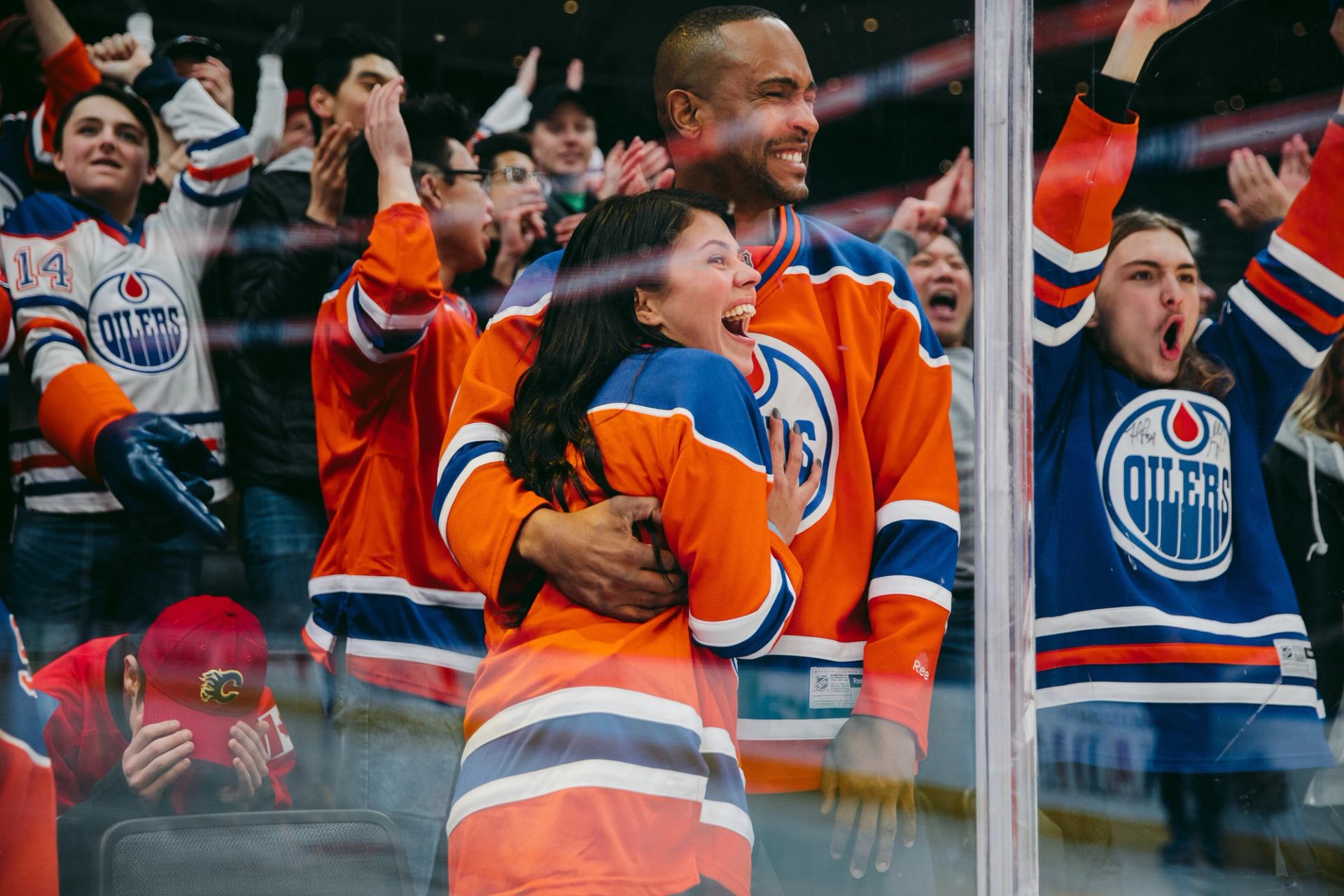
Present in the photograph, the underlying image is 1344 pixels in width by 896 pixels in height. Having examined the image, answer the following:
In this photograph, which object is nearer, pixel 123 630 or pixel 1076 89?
pixel 123 630

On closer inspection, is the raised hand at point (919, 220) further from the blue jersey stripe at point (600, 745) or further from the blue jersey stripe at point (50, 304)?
Result: the blue jersey stripe at point (50, 304)

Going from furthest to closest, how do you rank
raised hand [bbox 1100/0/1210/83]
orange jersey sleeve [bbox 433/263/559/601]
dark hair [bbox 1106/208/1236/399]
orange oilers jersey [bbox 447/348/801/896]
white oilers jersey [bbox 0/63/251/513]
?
dark hair [bbox 1106/208/1236/399] → raised hand [bbox 1100/0/1210/83] → white oilers jersey [bbox 0/63/251/513] → orange jersey sleeve [bbox 433/263/559/601] → orange oilers jersey [bbox 447/348/801/896]

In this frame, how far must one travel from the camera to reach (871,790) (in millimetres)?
1531

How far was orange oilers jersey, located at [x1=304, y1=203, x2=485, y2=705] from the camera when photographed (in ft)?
5.27

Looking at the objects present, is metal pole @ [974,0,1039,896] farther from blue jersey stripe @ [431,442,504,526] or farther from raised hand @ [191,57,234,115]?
raised hand @ [191,57,234,115]

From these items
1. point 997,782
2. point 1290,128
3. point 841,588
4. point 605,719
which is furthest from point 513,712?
point 1290,128

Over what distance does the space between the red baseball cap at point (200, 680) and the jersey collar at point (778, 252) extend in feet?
2.40

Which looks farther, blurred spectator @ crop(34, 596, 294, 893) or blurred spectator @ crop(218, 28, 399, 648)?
blurred spectator @ crop(218, 28, 399, 648)

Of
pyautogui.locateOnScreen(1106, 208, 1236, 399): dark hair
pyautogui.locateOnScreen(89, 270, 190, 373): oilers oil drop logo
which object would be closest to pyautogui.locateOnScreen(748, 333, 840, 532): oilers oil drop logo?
pyautogui.locateOnScreen(1106, 208, 1236, 399): dark hair

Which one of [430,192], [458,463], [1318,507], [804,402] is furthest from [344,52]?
[1318,507]

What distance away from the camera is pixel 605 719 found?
135cm

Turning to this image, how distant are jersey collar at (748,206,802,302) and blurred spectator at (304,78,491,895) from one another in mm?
346

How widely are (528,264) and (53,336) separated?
22.0 inches

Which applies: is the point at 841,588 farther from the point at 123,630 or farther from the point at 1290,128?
the point at 1290,128
